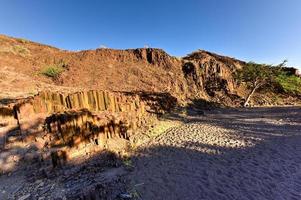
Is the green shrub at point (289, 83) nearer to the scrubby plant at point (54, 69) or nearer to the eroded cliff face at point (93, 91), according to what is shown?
the eroded cliff face at point (93, 91)

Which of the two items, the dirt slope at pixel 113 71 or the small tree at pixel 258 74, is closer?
the dirt slope at pixel 113 71

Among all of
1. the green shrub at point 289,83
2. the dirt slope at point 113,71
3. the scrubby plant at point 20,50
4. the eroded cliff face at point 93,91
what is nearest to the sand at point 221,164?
the eroded cliff face at point 93,91

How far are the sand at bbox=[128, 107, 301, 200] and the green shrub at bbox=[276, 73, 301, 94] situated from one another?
462 inches

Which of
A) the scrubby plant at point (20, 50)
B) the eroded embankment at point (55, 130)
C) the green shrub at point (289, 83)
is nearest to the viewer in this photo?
the eroded embankment at point (55, 130)

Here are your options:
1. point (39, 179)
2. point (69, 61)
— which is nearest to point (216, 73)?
point (69, 61)

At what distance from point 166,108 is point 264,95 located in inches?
550

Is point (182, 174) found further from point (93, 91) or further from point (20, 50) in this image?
point (20, 50)

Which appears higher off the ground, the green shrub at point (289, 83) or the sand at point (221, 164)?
the green shrub at point (289, 83)

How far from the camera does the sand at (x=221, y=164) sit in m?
5.07

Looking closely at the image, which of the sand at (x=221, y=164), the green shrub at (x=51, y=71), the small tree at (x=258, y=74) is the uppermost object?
the green shrub at (x=51, y=71)

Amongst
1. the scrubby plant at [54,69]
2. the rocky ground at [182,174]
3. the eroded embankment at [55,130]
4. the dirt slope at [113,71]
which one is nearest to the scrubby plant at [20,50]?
the dirt slope at [113,71]

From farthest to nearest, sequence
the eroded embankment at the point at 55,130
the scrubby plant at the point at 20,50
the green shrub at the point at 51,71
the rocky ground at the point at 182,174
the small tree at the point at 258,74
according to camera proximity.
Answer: the small tree at the point at 258,74 < the scrubby plant at the point at 20,50 < the green shrub at the point at 51,71 < the eroded embankment at the point at 55,130 < the rocky ground at the point at 182,174

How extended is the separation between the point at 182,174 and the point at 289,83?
816 inches

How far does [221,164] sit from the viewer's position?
6.48 metres
